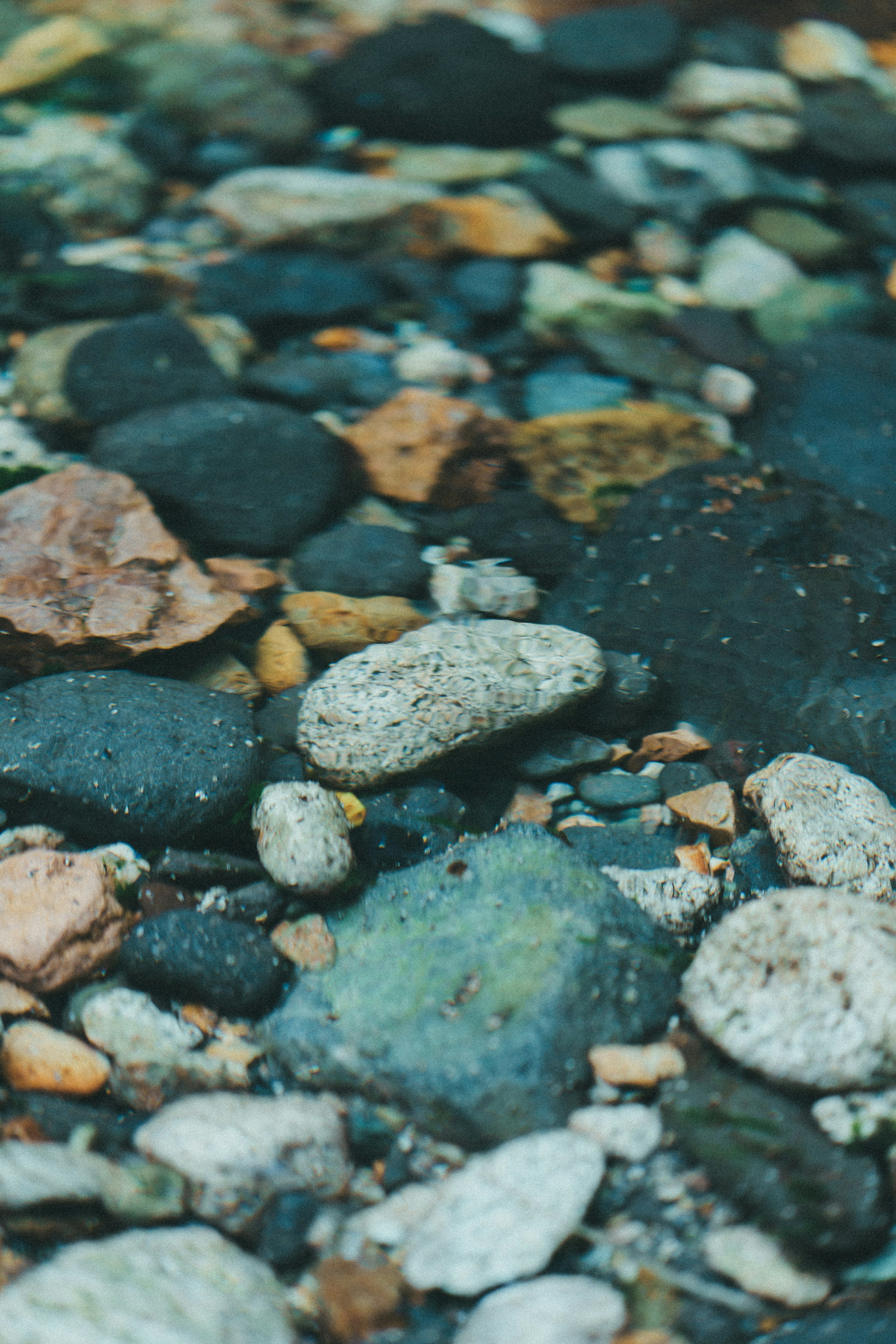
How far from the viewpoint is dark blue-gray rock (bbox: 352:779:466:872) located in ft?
8.25

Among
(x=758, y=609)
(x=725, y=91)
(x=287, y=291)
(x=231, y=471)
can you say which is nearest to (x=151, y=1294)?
(x=758, y=609)

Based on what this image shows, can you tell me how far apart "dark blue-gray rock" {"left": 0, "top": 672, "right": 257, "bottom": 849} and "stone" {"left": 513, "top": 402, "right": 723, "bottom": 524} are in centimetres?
146

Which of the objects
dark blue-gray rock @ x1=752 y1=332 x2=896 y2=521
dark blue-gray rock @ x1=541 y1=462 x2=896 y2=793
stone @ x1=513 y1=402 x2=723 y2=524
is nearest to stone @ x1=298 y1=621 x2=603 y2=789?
dark blue-gray rock @ x1=541 y1=462 x2=896 y2=793

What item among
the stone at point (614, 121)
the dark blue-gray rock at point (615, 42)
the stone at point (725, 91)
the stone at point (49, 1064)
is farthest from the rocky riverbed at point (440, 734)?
the dark blue-gray rock at point (615, 42)

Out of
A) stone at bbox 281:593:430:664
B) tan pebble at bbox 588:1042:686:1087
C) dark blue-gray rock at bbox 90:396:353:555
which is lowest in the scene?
tan pebble at bbox 588:1042:686:1087

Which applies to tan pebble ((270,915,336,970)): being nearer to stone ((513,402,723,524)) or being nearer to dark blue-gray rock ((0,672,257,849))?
dark blue-gray rock ((0,672,257,849))

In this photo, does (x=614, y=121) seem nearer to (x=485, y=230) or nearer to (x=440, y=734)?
(x=485, y=230)

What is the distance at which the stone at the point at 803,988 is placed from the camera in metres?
1.95

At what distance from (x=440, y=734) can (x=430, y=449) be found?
1.31 metres

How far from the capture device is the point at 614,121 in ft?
17.8

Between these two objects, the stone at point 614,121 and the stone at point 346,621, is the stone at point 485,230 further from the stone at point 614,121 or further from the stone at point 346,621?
Result: the stone at point 346,621

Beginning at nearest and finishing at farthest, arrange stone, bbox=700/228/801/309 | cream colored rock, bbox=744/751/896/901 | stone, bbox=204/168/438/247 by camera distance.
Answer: cream colored rock, bbox=744/751/896/901 < stone, bbox=700/228/801/309 < stone, bbox=204/168/438/247

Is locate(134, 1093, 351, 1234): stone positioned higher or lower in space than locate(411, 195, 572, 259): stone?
lower

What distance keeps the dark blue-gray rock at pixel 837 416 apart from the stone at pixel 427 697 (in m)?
1.21
